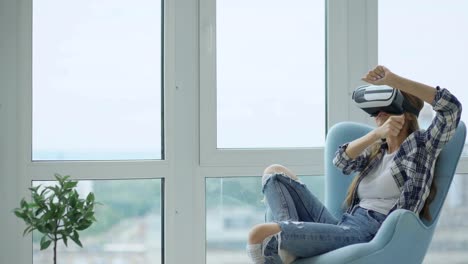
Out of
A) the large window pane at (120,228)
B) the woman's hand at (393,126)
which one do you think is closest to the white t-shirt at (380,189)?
the woman's hand at (393,126)

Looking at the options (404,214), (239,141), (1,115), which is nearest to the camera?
(404,214)

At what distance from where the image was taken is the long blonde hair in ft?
7.86

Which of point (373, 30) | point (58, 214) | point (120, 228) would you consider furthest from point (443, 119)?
point (120, 228)

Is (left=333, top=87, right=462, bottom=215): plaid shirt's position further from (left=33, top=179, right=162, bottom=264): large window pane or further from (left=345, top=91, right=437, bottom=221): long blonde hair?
(left=33, top=179, right=162, bottom=264): large window pane

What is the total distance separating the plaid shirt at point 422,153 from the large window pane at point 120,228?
A: 1.34 meters

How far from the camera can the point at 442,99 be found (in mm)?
2246

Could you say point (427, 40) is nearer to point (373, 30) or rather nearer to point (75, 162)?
point (373, 30)

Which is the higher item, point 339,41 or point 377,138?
point 339,41

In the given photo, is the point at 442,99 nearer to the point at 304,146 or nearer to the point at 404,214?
the point at 404,214

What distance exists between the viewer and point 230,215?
3.33 meters

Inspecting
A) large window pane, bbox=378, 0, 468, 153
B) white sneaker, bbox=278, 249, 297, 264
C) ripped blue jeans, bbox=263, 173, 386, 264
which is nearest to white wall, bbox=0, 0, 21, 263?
ripped blue jeans, bbox=263, 173, 386, 264

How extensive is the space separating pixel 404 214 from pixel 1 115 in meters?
1.97

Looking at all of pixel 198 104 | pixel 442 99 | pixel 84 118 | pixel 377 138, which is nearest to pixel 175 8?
pixel 198 104

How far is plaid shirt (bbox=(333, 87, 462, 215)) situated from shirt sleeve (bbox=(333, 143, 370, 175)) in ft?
0.59
